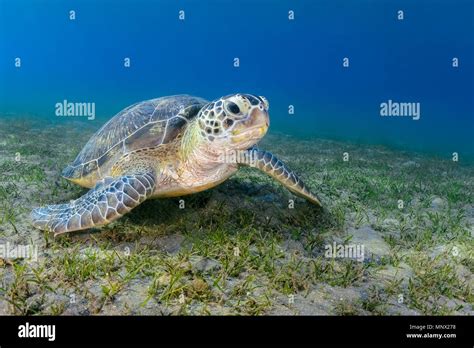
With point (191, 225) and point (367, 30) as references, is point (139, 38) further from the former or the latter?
point (191, 225)

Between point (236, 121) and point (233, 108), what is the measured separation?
0.45ft

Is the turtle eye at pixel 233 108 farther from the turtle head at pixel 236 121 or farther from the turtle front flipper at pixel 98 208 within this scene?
the turtle front flipper at pixel 98 208

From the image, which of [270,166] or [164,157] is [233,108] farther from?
[164,157]

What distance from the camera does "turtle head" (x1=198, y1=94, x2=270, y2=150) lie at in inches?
131

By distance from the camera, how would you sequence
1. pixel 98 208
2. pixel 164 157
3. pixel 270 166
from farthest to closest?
pixel 164 157, pixel 270 166, pixel 98 208

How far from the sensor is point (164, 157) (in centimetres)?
421
